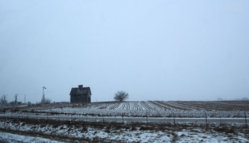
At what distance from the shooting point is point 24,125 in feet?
86.8

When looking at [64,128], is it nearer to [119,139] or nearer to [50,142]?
[50,142]

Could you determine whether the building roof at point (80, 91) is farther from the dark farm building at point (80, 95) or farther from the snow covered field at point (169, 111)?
the snow covered field at point (169, 111)

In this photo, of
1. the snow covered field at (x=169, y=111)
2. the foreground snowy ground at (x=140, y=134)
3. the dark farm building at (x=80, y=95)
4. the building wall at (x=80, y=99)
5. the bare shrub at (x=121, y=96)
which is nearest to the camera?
the foreground snowy ground at (x=140, y=134)

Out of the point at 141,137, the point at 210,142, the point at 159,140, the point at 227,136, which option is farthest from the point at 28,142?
the point at 227,136

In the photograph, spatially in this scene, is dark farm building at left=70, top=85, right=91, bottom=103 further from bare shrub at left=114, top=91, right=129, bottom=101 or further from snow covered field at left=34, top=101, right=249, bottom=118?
snow covered field at left=34, top=101, right=249, bottom=118

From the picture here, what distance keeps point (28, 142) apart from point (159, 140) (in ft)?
40.1

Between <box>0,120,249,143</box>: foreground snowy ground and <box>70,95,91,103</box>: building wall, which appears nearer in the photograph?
<box>0,120,249,143</box>: foreground snowy ground

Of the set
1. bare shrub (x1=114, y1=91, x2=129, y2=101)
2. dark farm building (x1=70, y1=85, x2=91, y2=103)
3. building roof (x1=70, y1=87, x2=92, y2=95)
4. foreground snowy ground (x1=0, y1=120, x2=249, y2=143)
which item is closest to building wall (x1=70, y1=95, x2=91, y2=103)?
dark farm building (x1=70, y1=85, x2=91, y2=103)

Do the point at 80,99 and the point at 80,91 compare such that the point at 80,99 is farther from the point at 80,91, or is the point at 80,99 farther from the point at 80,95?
the point at 80,91

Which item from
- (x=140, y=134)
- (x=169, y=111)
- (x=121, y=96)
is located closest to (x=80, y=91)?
(x=121, y=96)

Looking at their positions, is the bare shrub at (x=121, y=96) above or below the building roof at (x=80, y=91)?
below

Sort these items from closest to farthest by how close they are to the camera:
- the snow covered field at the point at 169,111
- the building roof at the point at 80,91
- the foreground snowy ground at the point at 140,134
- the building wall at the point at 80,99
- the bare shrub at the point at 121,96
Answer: the foreground snowy ground at the point at 140,134
the snow covered field at the point at 169,111
the building wall at the point at 80,99
the building roof at the point at 80,91
the bare shrub at the point at 121,96

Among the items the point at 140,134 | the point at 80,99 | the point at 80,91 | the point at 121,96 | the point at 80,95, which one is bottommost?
the point at 80,99

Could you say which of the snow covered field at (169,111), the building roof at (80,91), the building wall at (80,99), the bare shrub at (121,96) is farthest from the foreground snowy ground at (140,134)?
the bare shrub at (121,96)
